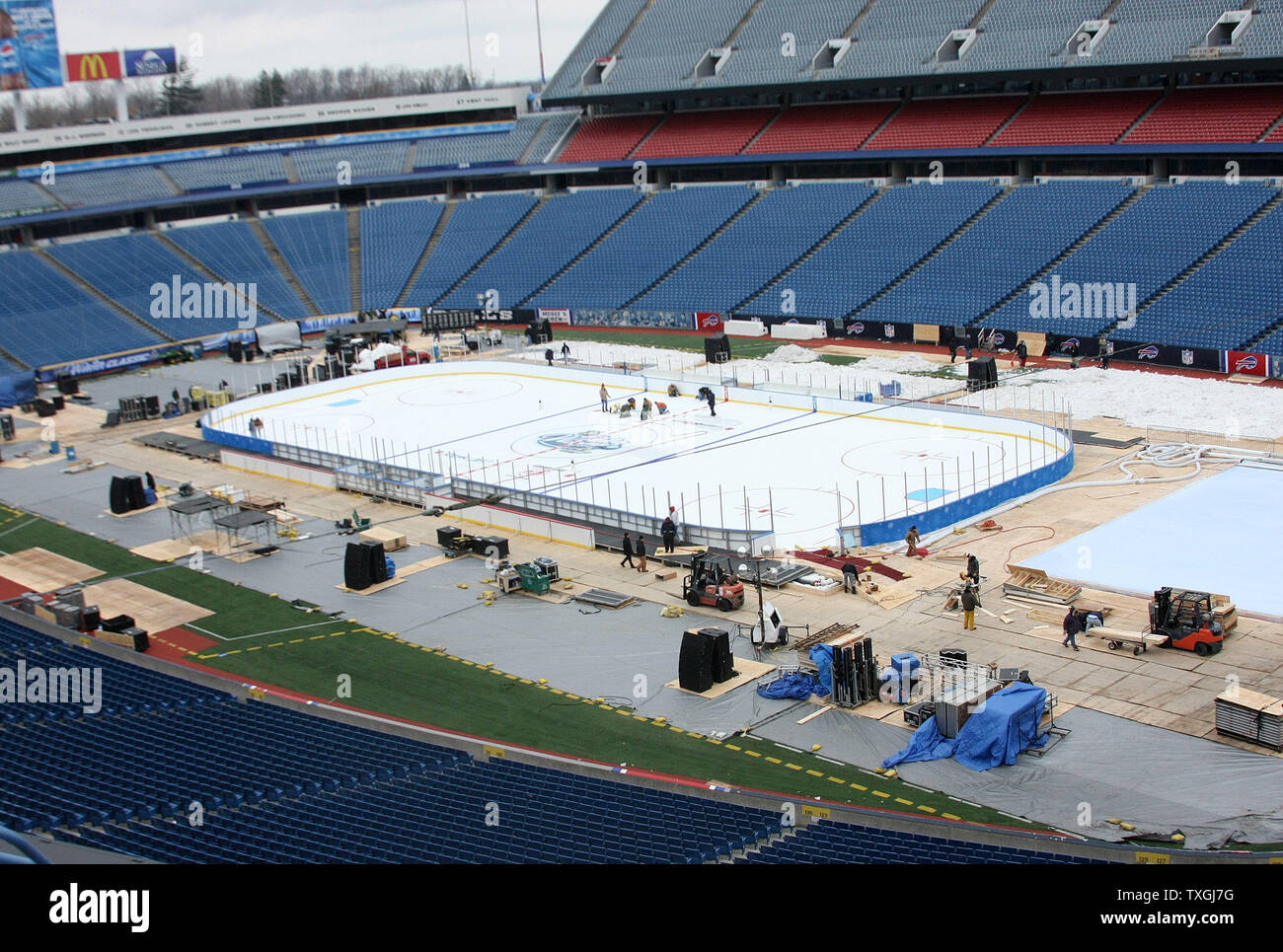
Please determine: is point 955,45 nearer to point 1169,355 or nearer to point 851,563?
point 1169,355

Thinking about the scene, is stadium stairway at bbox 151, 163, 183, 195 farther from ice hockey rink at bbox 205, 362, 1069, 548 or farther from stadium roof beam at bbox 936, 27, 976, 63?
stadium roof beam at bbox 936, 27, 976, 63

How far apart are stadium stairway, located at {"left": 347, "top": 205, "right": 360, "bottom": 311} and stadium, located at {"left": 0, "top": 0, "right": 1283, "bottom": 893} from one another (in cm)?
21

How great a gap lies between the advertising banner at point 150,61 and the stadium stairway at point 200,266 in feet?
35.2

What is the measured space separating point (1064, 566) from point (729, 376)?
24747mm

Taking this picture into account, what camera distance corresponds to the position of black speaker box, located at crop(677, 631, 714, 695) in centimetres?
2437

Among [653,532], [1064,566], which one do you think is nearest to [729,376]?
[653,532]

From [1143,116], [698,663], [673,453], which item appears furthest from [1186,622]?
[1143,116]

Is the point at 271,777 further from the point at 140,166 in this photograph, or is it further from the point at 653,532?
the point at 140,166

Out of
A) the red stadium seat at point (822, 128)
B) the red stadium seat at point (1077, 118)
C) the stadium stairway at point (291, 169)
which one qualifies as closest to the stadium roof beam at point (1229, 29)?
the red stadium seat at point (1077, 118)

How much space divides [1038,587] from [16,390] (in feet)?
152

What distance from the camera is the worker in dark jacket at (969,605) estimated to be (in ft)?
85.7

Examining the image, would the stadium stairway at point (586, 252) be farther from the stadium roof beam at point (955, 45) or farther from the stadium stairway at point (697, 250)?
the stadium roof beam at point (955, 45)

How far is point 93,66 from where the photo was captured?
7706 cm

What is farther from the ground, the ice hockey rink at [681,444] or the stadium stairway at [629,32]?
the stadium stairway at [629,32]
